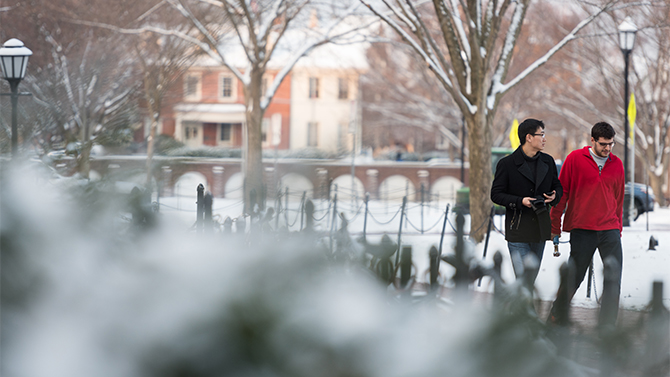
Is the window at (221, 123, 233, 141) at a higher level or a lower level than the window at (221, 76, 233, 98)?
lower

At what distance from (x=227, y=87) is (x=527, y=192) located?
45803 millimetres

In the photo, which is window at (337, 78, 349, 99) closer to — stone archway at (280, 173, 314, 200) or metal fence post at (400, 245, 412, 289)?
stone archway at (280, 173, 314, 200)

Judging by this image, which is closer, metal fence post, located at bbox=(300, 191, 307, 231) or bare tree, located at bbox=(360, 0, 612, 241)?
metal fence post, located at bbox=(300, 191, 307, 231)

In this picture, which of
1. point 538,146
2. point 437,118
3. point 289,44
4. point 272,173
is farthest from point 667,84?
point 272,173

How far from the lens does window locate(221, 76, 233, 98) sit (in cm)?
4913

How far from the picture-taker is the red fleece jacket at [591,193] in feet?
17.1

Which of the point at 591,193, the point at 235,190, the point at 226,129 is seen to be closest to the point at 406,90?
the point at 226,129

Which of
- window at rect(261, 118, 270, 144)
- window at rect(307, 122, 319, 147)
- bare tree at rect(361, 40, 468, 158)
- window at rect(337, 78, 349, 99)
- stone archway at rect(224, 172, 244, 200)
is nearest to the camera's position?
window at rect(307, 122, 319, 147)

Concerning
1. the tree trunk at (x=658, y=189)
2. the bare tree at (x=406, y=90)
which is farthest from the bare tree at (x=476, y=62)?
the bare tree at (x=406, y=90)

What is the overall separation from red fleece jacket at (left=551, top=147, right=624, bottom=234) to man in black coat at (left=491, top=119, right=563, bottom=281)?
0.20 m

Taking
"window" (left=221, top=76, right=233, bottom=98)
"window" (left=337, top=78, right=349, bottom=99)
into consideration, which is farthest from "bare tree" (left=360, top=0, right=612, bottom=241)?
"window" (left=221, top=76, right=233, bottom=98)

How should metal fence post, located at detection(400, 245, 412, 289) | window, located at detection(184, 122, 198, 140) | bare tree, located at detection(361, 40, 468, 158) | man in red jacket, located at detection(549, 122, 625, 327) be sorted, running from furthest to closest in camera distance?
bare tree, located at detection(361, 40, 468, 158)
man in red jacket, located at detection(549, 122, 625, 327)
window, located at detection(184, 122, 198, 140)
metal fence post, located at detection(400, 245, 412, 289)

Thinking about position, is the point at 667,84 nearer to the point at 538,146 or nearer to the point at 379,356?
the point at 538,146

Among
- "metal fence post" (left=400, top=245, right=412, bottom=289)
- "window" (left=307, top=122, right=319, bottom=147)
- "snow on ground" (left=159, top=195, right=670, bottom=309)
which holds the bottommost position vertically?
"snow on ground" (left=159, top=195, right=670, bottom=309)
